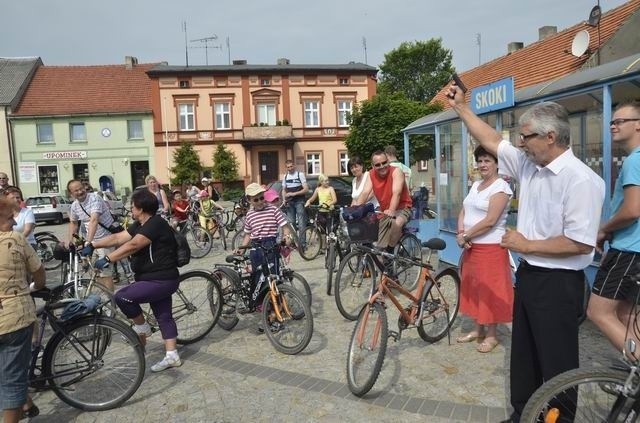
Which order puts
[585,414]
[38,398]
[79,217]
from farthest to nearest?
[79,217], [38,398], [585,414]

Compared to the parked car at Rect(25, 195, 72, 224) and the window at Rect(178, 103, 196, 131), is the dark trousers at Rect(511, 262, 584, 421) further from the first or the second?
the window at Rect(178, 103, 196, 131)

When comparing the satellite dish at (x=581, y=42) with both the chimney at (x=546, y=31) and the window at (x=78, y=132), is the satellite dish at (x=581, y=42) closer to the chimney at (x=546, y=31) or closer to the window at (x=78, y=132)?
the chimney at (x=546, y=31)

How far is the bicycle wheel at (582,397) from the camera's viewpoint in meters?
2.26

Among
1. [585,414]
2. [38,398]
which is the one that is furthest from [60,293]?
[585,414]

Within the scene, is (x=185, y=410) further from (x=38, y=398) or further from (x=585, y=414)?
(x=585, y=414)

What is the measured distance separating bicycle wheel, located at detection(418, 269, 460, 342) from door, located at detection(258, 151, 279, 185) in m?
32.2

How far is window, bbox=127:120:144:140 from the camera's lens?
117 ft

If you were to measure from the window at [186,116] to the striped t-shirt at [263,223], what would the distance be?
3231cm

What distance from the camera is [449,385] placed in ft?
13.0

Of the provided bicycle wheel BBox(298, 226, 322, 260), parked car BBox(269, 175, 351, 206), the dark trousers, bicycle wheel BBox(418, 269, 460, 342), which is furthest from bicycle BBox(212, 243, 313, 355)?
parked car BBox(269, 175, 351, 206)

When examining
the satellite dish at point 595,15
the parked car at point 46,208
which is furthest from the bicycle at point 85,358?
the parked car at point 46,208

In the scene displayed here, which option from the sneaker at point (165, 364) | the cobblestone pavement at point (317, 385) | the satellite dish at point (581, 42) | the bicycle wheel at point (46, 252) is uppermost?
the satellite dish at point (581, 42)

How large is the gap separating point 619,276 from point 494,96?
4.35 meters

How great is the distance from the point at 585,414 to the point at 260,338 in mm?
3458
